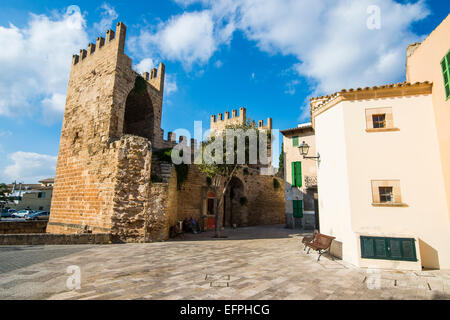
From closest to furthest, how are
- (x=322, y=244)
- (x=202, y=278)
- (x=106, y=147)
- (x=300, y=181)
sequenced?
(x=202, y=278) < (x=322, y=244) < (x=106, y=147) < (x=300, y=181)

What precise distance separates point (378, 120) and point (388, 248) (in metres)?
3.69

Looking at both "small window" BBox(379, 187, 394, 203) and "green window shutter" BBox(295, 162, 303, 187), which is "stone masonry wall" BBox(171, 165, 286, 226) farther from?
"small window" BBox(379, 187, 394, 203)

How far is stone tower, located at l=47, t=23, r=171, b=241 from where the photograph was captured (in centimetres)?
1039

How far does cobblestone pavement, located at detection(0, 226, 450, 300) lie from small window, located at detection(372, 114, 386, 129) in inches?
159

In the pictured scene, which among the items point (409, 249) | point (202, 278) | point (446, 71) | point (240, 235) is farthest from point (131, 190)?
point (446, 71)

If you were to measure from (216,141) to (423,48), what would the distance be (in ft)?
30.8

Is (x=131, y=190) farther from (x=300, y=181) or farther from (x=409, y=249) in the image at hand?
(x=300, y=181)

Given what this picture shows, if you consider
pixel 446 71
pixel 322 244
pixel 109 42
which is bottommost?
pixel 322 244

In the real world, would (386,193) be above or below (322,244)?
above

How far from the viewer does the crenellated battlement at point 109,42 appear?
1259 centimetres

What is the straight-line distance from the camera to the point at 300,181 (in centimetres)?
1723

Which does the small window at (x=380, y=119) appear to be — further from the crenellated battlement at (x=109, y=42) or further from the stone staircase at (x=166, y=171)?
the crenellated battlement at (x=109, y=42)

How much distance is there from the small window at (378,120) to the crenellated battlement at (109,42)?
41.3 ft
